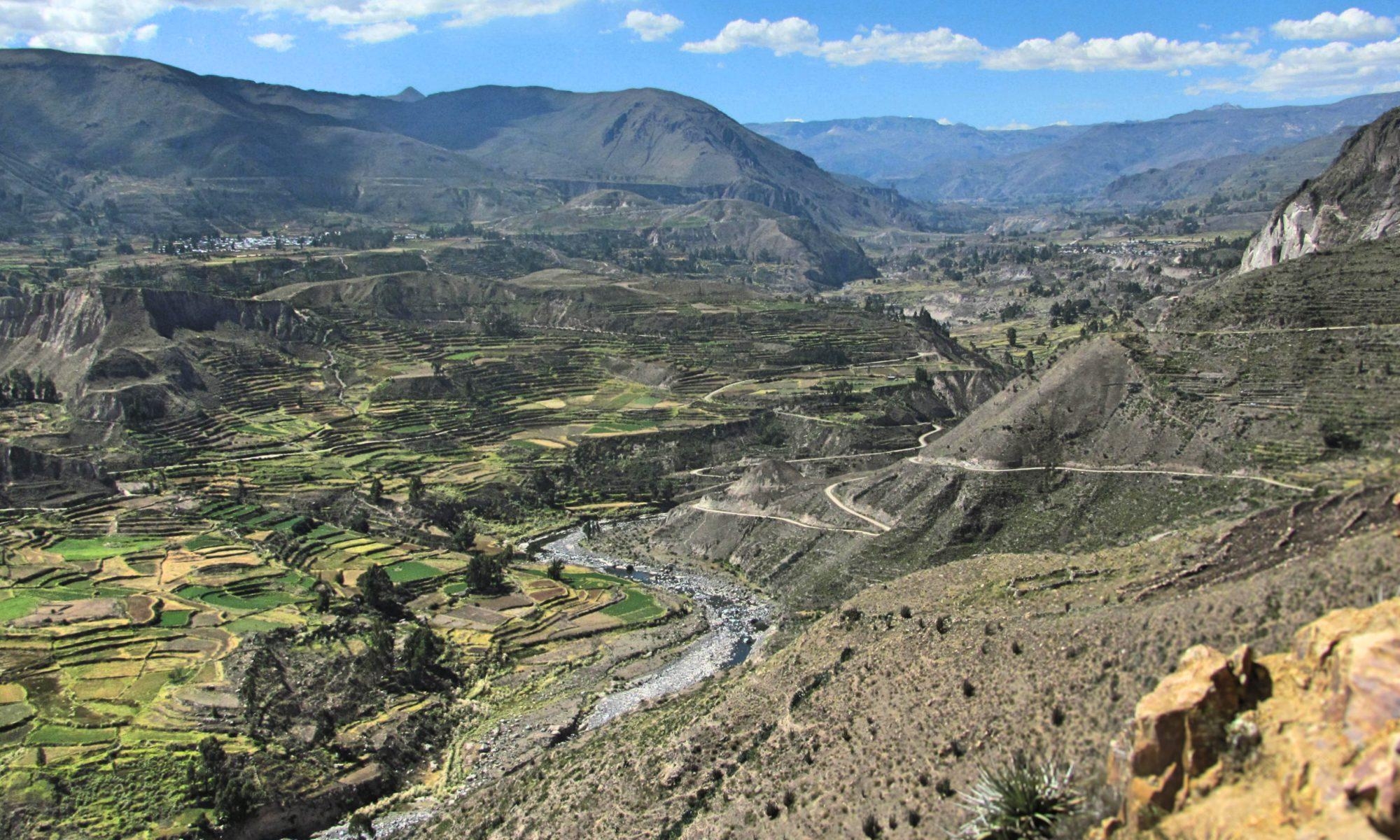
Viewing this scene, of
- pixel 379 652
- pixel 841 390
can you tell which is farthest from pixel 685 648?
pixel 841 390

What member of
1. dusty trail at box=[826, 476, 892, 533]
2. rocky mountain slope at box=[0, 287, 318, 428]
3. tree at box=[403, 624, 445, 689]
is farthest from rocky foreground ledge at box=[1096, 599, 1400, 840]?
rocky mountain slope at box=[0, 287, 318, 428]

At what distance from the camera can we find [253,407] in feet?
380

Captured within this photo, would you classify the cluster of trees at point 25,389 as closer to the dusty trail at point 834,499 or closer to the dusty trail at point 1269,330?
the dusty trail at point 834,499

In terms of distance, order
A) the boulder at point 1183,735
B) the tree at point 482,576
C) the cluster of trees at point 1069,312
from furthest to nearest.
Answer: the cluster of trees at point 1069,312 < the tree at point 482,576 < the boulder at point 1183,735

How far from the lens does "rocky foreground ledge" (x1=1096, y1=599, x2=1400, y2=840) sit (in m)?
14.6

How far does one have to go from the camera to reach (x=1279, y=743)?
55.0 feet

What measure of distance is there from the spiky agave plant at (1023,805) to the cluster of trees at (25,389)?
114m

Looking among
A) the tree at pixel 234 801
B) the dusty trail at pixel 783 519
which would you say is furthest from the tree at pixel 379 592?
the dusty trail at pixel 783 519

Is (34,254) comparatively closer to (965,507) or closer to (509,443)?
(509,443)

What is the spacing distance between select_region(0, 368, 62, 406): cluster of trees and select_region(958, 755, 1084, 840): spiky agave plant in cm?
11415

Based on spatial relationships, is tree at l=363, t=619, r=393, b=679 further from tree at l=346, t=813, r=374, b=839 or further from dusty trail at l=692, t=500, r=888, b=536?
dusty trail at l=692, t=500, r=888, b=536

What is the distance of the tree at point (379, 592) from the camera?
66.1 m

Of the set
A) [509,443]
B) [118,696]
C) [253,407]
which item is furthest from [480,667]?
[253,407]

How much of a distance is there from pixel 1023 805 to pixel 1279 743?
Result: 5.52m
